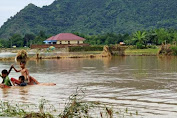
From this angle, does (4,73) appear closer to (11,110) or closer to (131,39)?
(11,110)

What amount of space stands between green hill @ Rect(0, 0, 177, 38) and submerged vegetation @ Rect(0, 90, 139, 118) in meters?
113

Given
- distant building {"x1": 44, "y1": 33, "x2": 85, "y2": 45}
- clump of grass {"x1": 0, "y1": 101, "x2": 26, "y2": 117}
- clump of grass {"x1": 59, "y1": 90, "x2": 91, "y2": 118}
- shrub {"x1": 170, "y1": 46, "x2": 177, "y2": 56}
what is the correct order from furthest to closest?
1. distant building {"x1": 44, "y1": 33, "x2": 85, "y2": 45}
2. shrub {"x1": 170, "y1": 46, "x2": 177, "y2": 56}
3. clump of grass {"x1": 0, "y1": 101, "x2": 26, "y2": 117}
4. clump of grass {"x1": 59, "y1": 90, "x2": 91, "y2": 118}

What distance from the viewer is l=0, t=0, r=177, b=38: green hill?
131 metres

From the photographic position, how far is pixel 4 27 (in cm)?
13175

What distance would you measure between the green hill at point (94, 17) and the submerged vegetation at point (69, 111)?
113489 millimetres

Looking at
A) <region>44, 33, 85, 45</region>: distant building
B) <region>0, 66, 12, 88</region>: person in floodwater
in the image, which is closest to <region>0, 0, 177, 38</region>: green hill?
<region>44, 33, 85, 45</region>: distant building

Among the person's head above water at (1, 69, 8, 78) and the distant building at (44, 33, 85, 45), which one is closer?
the person's head above water at (1, 69, 8, 78)

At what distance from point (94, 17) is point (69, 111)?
13888 cm

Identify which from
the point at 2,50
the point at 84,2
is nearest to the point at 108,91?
the point at 2,50

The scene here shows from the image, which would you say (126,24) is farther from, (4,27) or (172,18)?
(4,27)

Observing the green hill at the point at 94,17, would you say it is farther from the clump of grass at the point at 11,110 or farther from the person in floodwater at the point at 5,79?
the clump of grass at the point at 11,110

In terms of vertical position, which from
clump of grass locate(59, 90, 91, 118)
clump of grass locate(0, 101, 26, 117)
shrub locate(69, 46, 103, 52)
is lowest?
clump of grass locate(0, 101, 26, 117)

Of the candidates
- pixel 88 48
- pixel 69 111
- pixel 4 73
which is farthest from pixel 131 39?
pixel 69 111

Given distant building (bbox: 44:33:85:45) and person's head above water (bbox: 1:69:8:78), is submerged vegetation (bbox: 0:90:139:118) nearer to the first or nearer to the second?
person's head above water (bbox: 1:69:8:78)
